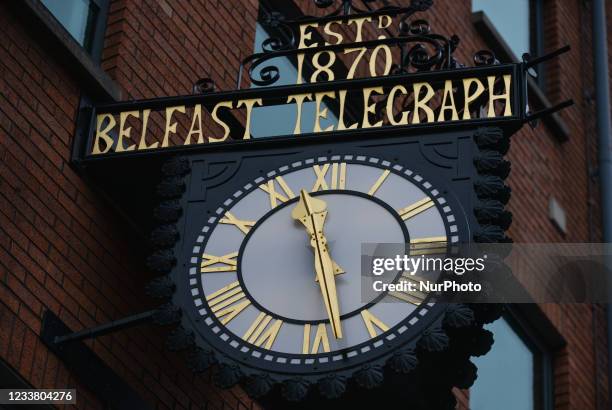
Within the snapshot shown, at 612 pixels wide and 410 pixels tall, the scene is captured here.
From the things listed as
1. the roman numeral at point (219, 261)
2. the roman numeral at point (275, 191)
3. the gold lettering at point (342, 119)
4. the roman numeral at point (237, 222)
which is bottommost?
the roman numeral at point (219, 261)

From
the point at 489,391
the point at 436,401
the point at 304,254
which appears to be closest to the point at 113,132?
the point at 304,254

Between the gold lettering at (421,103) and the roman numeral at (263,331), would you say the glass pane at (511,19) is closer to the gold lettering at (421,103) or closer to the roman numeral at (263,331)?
the gold lettering at (421,103)

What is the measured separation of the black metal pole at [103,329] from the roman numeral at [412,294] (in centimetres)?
120

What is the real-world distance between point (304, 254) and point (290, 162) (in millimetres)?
524

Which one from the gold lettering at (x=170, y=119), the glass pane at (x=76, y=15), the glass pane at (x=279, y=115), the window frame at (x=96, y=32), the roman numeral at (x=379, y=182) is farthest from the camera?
the glass pane at (x=279, y=115)

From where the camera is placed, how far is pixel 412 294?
728 centimetres

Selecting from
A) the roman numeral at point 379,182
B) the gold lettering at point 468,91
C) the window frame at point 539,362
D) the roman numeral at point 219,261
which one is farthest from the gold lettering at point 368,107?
the window frame at point 539,362

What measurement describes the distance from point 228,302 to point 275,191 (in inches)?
25.0

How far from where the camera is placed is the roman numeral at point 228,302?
24.5 ft

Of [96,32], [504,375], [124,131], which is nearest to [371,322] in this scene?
[124,131]

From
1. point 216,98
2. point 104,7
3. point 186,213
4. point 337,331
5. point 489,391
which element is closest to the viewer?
point 337,331

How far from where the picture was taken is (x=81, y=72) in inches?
334

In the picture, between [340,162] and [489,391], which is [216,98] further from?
[489,391]

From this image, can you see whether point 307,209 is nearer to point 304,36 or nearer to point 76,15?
point 304,36
